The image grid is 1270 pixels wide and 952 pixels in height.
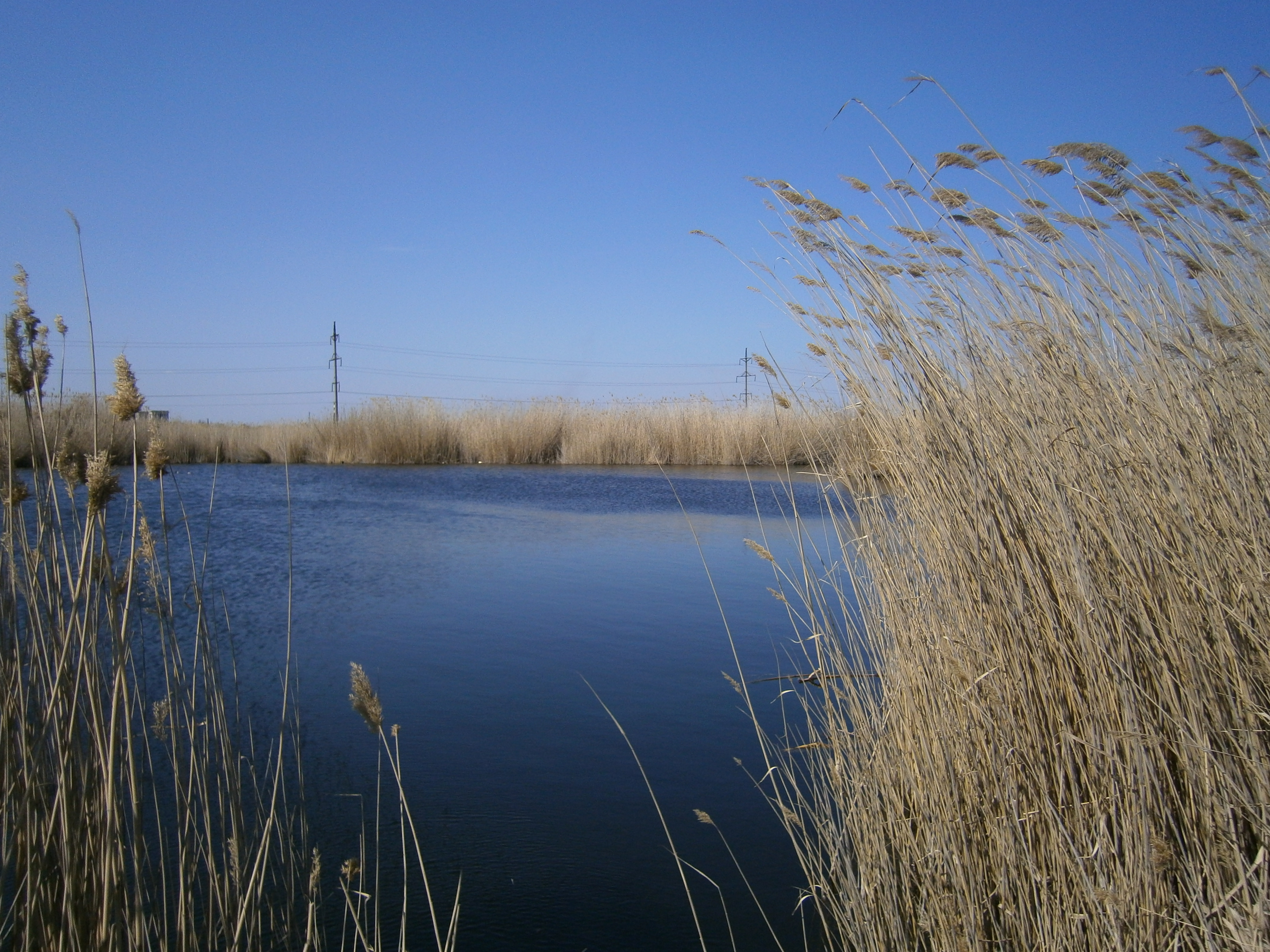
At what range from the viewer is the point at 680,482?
12.8 m

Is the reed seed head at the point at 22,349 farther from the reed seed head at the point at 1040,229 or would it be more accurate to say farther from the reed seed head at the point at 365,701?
the reed seed head at the point at 1040,229

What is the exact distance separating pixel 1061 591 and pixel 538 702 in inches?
95.4

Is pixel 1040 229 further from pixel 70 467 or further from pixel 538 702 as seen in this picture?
pixel 538 702

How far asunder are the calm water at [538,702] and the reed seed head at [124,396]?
1466mm

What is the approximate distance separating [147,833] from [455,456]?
16162 millimetres

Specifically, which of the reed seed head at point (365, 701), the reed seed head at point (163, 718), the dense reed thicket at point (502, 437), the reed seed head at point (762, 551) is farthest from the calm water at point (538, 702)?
the dense reed thicket at point (502, 437)

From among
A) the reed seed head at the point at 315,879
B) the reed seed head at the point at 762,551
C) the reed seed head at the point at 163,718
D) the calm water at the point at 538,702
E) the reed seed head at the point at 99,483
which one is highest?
the reed seed head at the point at 99,483

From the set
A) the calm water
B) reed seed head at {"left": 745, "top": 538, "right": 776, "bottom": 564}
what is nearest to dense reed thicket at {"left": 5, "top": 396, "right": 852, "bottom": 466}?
the calm water

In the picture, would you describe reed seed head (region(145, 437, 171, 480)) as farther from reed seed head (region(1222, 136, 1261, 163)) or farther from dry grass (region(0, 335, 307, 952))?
reed seed head (region(1222, 136, 1261, 163))

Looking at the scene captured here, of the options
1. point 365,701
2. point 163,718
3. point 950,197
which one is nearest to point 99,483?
point 365,701

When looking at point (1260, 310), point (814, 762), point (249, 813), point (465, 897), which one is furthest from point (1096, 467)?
point (249, 813)

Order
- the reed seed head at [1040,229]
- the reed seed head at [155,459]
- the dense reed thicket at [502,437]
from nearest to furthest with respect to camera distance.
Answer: the reed seed head at [155,459], the reed seed head at [1040,229], the dense reed thicket at [502,437]

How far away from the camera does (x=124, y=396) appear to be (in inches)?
51.3

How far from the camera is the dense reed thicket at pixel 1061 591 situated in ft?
4.48
